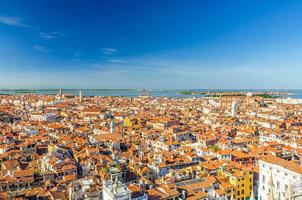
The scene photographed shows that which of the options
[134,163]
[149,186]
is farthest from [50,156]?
[149,186]

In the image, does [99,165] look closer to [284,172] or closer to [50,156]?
[50,156]

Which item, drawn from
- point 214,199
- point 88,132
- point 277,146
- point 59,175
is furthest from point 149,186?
point 88,132

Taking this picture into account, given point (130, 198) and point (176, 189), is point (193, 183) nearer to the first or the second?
point (176, 189)

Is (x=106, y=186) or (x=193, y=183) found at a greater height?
(x=106, y=186)

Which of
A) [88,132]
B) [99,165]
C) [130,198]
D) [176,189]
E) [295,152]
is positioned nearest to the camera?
[130,198]

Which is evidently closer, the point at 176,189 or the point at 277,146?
the point at 176,189

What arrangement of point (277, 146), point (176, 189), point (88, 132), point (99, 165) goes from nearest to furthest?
1. point (176, 189)
2. point (99, 165)
3. point (277, 146)
4. point (88, 132)

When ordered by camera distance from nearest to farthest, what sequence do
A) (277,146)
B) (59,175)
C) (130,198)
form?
(130,198), (59,175), (277,146)

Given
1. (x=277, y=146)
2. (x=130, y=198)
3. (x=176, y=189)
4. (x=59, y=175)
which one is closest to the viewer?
(x=130, y=198)

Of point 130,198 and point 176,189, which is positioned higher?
point 130,198
